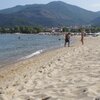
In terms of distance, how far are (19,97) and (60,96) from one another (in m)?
0.98

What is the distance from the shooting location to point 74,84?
29.5 feet

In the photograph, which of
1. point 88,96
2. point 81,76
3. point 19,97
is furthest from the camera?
point 81,76

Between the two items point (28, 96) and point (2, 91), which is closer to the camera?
point (28, 96)

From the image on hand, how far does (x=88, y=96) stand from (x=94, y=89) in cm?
63

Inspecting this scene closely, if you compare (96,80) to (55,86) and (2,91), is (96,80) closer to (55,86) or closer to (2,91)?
(55,86)

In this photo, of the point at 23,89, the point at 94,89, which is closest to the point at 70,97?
the point at 94,89

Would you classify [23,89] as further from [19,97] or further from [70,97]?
[70,97]

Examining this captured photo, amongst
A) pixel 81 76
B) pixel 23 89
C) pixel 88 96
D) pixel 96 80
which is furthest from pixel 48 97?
pixel 81 76

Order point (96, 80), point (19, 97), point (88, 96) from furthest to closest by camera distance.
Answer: point (96, 80)
point (19, 97)
point (88, 96)

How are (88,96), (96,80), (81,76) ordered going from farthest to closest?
1. (81,76)
2. (96,80)
3. (88,96)

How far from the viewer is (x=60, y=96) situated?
762 cm

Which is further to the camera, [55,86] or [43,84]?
[43,84]

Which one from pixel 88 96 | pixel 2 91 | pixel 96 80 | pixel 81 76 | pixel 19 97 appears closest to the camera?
pixel 88 96

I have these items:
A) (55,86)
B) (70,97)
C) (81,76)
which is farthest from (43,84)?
(70,97)
